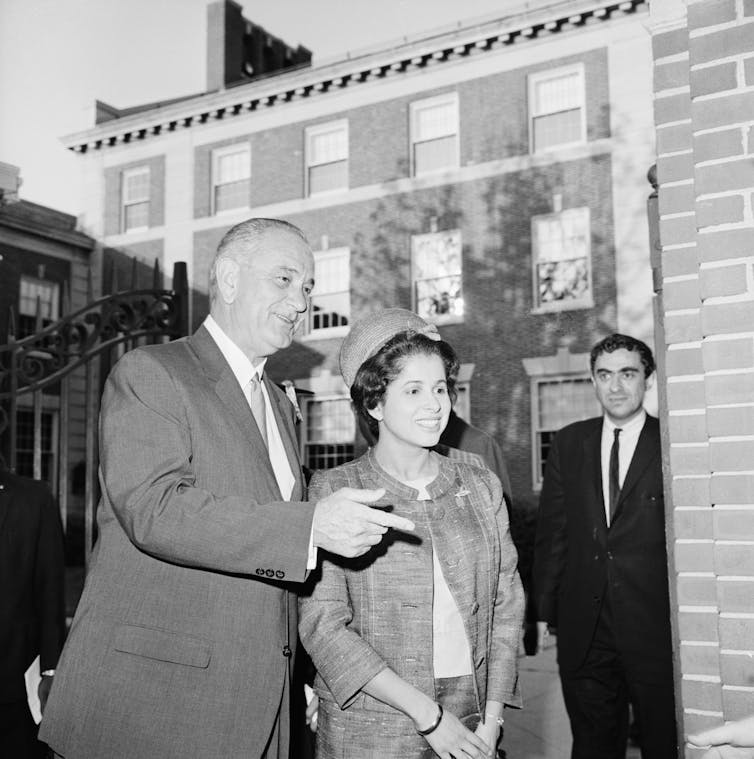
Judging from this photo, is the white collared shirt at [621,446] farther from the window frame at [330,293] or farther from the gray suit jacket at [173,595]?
the window frame at [330,293]

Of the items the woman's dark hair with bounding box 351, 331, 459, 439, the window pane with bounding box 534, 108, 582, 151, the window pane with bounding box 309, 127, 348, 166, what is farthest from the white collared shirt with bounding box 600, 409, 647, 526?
the window pane with bounding box 309, 127, 348, 166

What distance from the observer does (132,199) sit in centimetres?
2312

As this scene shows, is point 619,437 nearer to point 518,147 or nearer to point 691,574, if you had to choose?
point 691,574

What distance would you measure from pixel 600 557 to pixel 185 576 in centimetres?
273

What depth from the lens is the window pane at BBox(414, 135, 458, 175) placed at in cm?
1877

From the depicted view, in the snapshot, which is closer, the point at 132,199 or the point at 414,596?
the point at 414,596

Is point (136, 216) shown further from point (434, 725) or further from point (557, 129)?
point (434, 725)

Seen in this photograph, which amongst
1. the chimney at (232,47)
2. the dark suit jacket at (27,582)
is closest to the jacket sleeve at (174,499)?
the dark suit jacket at (27,582)

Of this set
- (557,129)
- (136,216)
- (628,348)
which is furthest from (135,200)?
(628,348)

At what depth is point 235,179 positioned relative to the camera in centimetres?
2164

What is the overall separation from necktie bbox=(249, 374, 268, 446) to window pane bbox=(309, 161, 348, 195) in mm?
17804

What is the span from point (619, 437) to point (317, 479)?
2368 mm

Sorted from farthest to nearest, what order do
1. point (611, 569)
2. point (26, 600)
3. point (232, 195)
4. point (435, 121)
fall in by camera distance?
point (232, 195), point (435, 121), point (611, 569), point (26, 600)

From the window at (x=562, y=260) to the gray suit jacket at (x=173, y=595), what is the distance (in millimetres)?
15133
